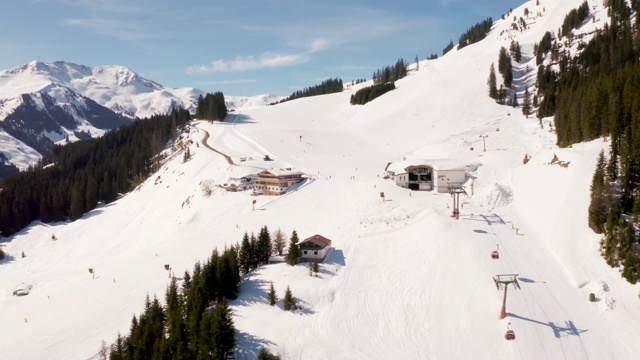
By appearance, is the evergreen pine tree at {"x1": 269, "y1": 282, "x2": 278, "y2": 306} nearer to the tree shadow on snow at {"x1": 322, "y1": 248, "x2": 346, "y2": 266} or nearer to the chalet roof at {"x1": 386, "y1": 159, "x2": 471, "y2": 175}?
the tree shadow on snow at {"x1": 322, "y1": 248, "x2": 346, "y2": 266}

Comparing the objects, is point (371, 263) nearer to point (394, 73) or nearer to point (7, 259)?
point (7, 259)

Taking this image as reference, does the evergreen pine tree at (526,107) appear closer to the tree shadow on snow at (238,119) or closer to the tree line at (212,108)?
the tree shadow on snow at (238,119)

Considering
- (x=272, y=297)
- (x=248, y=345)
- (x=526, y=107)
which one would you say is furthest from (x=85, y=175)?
(x=526, y=107)

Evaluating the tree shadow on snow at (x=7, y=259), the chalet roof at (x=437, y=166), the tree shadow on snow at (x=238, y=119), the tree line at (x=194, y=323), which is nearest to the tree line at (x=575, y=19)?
the chalet roof at (x=437, y=166)

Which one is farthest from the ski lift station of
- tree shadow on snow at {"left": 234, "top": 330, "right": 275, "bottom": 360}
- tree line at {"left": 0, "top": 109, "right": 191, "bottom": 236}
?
tree line at {"left": 0, "top": 109, "right": 191, "bottom": 236}

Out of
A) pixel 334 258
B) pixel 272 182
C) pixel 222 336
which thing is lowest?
pixel 222 336

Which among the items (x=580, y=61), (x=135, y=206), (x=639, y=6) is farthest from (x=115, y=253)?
(x=639, y=6)

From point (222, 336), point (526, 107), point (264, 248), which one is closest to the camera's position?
point (222, 336)
